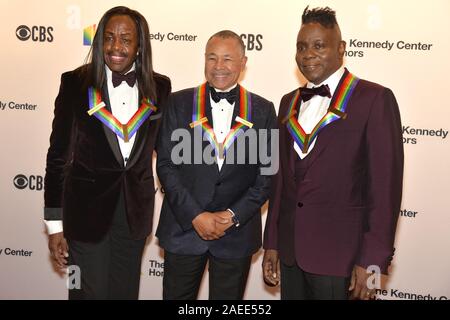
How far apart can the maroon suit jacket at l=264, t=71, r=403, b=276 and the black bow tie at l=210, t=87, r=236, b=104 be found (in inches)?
15.0

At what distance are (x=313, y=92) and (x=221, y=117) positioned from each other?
1.58ft

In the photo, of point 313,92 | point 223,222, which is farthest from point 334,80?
point 223,222

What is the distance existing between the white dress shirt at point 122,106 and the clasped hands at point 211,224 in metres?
0.49

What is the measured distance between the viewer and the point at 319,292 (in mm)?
2346

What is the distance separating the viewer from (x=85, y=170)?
2.56 meters

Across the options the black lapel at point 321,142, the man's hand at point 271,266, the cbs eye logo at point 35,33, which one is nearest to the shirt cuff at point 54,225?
the man's hand at point 271,266

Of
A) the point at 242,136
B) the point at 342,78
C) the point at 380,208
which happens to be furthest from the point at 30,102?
the point at 380,208

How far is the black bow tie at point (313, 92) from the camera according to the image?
236 cm

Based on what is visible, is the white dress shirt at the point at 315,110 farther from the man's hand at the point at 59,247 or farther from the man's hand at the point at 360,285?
the man's hand at the point at 59,247

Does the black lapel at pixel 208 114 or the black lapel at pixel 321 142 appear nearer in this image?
the black lapel at pixel 321 142

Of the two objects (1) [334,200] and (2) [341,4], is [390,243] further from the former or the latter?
(2) [341,4]

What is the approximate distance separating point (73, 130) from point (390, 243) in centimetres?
162

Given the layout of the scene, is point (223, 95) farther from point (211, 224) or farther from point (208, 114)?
point (211, 224)

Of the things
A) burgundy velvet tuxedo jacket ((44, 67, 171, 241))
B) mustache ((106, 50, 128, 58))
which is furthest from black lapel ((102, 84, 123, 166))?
mustache ((106, 50, 128, 58))
